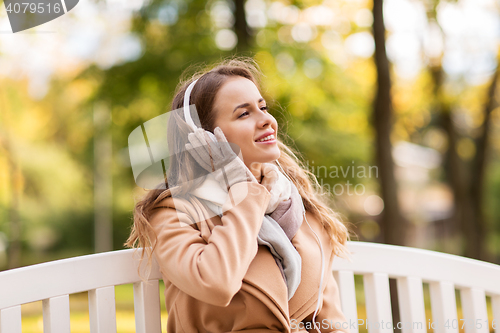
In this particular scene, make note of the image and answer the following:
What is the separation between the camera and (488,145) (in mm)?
8938

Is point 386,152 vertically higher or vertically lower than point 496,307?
higher

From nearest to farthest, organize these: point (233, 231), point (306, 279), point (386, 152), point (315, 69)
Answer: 1. point (233, 231)
2. point (306, 279)
3. point (386, 152)
4. point (315, 69)

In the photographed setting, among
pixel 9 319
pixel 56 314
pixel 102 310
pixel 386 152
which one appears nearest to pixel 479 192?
pixel 386 152

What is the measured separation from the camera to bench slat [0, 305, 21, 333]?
66.2 inches

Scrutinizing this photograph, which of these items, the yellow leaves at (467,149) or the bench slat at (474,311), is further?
the yellow leaves at (467,149)

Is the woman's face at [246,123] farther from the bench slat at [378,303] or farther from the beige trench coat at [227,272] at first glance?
the bench slat at [378,303]

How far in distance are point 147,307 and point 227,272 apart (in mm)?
577

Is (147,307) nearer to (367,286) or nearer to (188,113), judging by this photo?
(188,113)

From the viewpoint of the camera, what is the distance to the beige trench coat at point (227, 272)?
5.12 ft

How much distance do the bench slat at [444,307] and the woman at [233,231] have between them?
0.62 m

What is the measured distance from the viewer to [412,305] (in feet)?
7.37

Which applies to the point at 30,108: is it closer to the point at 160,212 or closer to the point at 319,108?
the point at 319,108

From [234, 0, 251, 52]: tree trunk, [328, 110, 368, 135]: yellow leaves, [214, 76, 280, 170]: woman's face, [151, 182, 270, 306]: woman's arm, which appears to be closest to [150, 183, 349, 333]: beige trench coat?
[151, 182, 270, 306]: woman's arm

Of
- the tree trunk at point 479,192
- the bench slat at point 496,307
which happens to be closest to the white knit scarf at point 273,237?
the bench slat at point 496,307
